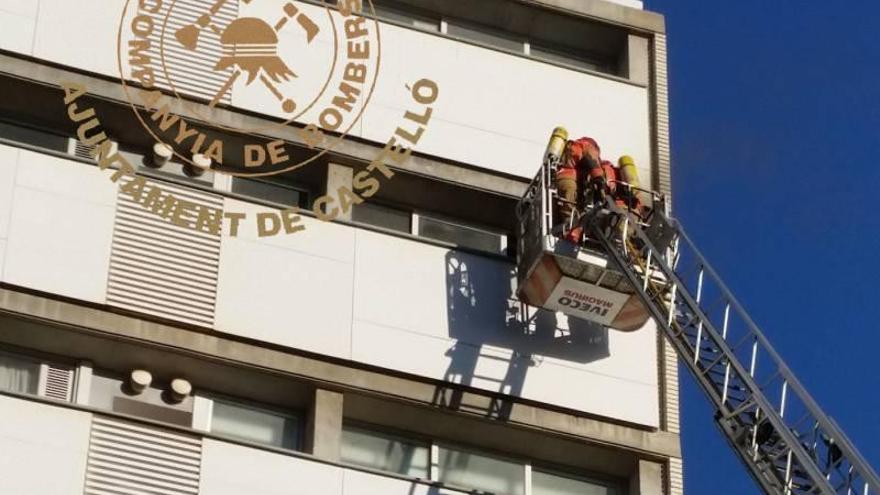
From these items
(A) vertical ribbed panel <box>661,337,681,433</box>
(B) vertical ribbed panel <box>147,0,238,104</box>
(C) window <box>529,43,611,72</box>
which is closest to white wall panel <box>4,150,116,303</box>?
(B) vertical ribbed panel <box>147,0,238,104</box>

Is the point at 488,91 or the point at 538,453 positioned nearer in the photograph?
the point at 538,453

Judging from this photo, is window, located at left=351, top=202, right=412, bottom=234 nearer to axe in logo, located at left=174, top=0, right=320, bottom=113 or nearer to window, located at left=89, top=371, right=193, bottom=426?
axe in logo, located at left=174, top=0, right=320, bottom=113

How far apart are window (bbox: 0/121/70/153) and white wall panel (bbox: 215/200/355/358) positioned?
7.47 ft

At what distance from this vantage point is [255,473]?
2825 cm

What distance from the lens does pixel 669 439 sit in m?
30.9

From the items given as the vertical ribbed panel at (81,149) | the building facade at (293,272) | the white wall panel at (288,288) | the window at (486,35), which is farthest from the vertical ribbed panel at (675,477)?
the vertical ribbed panel at (81,149)

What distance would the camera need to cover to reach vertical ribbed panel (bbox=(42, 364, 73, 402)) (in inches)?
1154

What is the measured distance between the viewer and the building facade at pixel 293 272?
1147 inches

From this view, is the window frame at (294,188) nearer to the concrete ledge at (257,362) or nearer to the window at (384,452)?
the concrete ledge at (257,362)

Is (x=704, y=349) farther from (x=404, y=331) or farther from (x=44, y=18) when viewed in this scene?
(x=44, y=18)

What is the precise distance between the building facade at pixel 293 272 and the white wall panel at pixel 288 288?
0.10ft

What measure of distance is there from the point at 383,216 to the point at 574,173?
8.78 feet

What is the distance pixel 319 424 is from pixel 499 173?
4.72m

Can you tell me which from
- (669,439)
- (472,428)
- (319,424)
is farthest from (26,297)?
(669,439)
